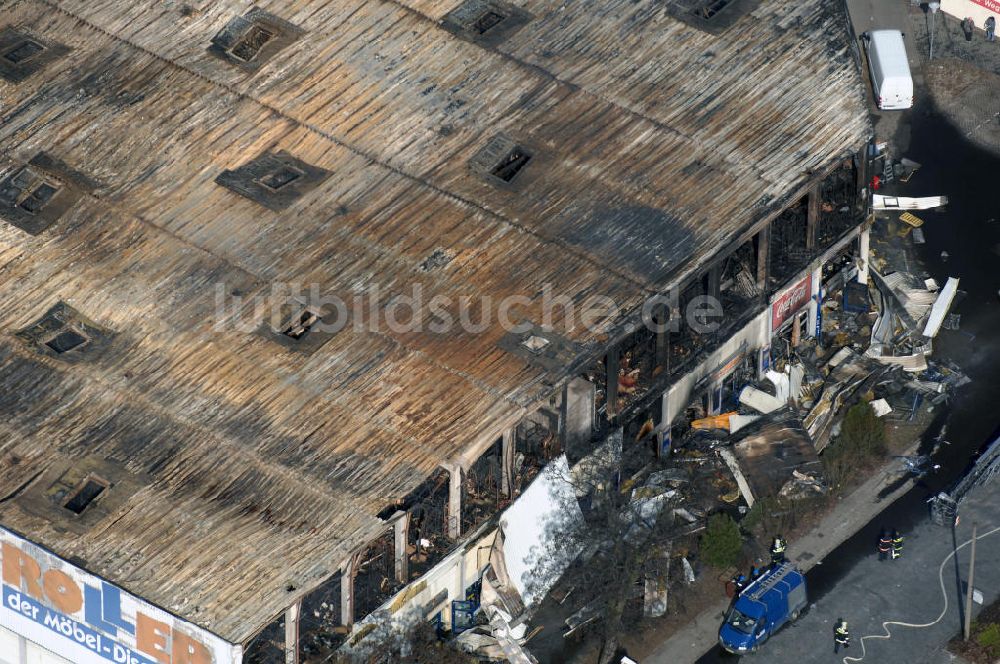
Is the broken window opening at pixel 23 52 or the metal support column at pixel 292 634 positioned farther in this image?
the broken window opening at pixel 23 52

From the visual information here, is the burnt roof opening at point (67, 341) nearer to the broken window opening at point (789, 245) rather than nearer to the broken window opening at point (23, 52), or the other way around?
the broken window opening at point (23, 52)

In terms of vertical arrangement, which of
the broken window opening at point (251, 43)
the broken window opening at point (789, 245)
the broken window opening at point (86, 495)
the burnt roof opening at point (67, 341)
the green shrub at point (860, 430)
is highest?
the broken window opening at point (251, 43)

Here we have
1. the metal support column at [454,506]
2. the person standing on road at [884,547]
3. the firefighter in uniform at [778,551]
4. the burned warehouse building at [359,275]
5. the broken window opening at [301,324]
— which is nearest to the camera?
the burned warehouse building at [359,275]

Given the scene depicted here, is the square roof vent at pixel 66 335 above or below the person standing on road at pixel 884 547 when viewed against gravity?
above

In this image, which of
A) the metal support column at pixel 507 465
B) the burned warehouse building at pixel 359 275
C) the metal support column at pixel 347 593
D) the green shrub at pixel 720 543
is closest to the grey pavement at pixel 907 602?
the green shrub at pixel 720 543

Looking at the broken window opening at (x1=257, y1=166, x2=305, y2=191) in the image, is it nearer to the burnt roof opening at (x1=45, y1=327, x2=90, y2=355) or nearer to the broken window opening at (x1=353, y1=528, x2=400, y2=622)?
the burnt roof opening at (x1=45, y1=327, x2=90, y2=355)

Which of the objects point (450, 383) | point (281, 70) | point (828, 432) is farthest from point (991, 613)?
point (281, 70)

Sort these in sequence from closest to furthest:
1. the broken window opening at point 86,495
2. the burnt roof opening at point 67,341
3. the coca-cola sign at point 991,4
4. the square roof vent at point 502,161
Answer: the broken window opening at point 86,495
the burnt roof opening at point 67,341
the square roof vent at point 502,161
the coca-cola sign at point 991,4

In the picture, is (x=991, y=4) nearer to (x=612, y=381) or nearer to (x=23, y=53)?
(x=612, y=381)
